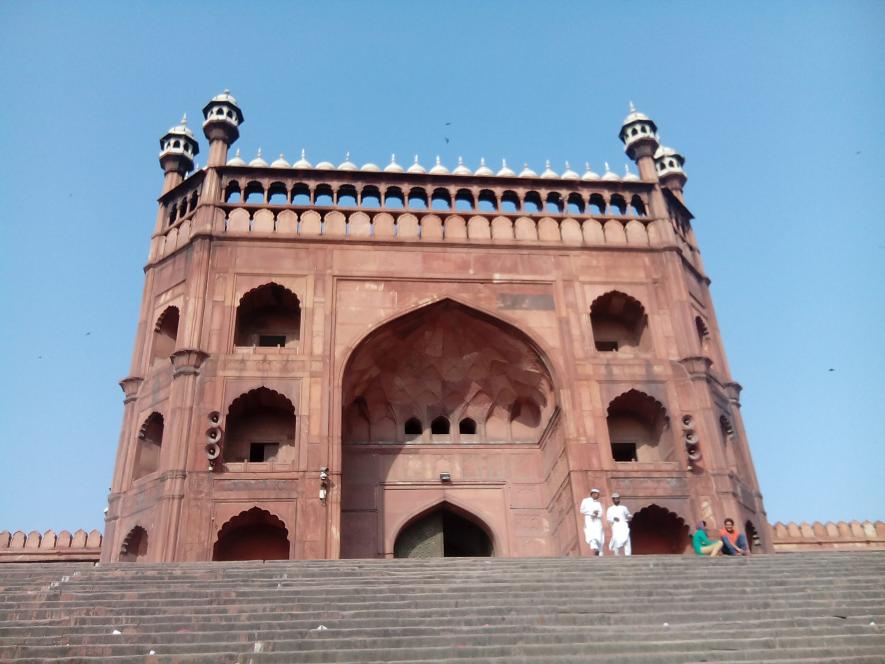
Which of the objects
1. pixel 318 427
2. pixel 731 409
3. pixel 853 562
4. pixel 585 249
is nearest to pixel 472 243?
pixel 585 249

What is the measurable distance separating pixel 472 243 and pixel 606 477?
561 cm

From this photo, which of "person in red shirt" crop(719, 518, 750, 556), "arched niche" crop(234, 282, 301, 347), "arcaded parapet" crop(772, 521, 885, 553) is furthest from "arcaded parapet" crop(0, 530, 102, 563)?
"arcaded parapet" crop(772, 521, 885, 553)

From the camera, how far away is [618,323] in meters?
19.2

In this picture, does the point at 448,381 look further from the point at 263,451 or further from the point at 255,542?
the point at 255,542

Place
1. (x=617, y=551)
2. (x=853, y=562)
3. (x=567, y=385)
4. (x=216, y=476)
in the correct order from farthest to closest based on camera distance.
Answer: (x=567, y=385), (x=216, y=476), (x=617, y=551), (x=853, y=562)

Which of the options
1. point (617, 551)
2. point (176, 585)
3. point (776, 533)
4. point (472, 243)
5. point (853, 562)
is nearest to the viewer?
point (176, 585)

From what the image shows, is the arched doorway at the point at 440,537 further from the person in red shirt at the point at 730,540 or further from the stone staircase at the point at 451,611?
the stone staircase at the point at 451,611

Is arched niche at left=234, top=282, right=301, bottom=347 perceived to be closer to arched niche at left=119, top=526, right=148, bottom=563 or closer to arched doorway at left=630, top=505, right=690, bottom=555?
arched niche at left=119, top=526, right=148, bottom=563

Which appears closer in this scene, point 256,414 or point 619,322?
point 256,414

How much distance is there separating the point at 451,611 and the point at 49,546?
1454 centimetres

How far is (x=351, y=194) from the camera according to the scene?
19016 mm

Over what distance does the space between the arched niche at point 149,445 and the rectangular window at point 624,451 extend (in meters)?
9.04

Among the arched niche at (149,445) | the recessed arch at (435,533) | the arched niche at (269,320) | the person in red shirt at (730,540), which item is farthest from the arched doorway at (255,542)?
the person in red shirt at (730,540)

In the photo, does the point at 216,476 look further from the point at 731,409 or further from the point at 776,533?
the point at 776,533
